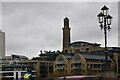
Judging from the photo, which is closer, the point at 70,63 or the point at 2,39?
the point at 70,63

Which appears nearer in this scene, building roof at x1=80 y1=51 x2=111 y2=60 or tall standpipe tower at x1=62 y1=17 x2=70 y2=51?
building roof at x1=80 y1=51 x2=111 y2=60

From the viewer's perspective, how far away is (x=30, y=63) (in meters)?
101

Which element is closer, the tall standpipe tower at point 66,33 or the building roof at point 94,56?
the building roof at point 94,56

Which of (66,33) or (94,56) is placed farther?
(66,33)

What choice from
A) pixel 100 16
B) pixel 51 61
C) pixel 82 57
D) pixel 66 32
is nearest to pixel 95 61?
pixel 82 57

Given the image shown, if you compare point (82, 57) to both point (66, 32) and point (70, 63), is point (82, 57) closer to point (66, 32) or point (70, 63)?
point (70, 63)

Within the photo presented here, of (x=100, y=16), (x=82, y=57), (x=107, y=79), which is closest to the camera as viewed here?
(x=107, y=79)

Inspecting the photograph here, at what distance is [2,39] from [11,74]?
21.2m

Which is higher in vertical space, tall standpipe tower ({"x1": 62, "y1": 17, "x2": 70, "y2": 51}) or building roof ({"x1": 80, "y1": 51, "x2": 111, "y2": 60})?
tall standpipe tower ({"x1": 62, "y1": 17, "x2": 70, "y2": 51})

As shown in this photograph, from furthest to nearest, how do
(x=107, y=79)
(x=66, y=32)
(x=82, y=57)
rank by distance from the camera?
1. (x=66, y=32)
2. (x=82, y=57)
3. (x=107, y=79)

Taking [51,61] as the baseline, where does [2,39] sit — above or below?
above

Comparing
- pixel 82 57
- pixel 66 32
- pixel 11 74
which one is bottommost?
pixel 11 74

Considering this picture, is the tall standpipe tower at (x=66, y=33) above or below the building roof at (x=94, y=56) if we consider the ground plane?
above

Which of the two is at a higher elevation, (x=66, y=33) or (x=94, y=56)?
(x=66, y=33)
